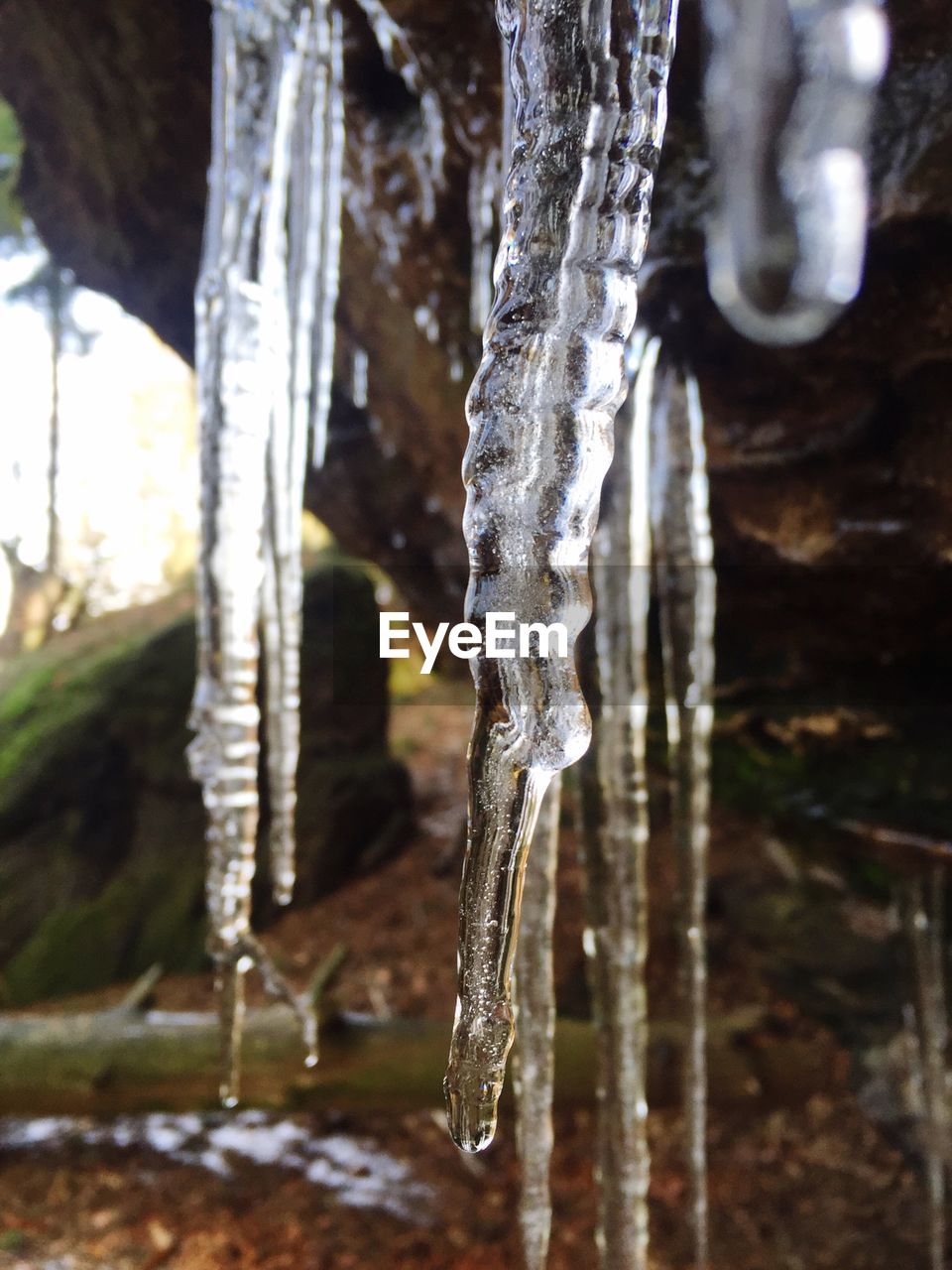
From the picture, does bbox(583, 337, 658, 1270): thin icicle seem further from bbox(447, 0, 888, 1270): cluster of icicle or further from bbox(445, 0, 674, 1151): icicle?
bbox(445, 0, 674, 1151): icicle

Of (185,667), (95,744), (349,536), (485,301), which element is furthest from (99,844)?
(485,301)

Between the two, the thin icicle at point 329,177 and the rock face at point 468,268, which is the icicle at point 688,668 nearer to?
the rock face at point 468,268

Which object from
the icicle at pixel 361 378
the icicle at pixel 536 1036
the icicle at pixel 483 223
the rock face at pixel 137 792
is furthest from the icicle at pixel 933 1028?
the rock face at pixel 137 792

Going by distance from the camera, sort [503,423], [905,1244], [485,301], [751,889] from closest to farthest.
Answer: [503,423] → [485,301] → [905,1244] → [751,889]

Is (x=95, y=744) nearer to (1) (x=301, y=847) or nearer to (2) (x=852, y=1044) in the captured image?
(1) (x=301, y=847)

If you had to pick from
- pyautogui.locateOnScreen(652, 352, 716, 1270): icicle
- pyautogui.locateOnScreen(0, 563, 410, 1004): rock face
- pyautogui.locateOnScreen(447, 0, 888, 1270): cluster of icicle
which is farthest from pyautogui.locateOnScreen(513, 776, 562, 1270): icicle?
pyautogui.locateOnScreen(0, 563, 410, 1004): rock face

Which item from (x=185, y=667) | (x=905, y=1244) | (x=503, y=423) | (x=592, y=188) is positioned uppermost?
(x=592, y=188)

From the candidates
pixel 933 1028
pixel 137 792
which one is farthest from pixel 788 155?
pixel 137 792
